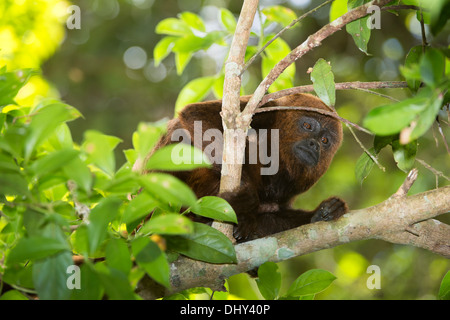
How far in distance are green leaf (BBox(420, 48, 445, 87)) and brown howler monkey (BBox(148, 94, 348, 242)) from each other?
6.09ft

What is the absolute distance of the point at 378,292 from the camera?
6.55 meters

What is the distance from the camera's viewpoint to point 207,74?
310 inches

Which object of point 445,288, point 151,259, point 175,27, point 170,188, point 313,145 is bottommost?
point 445,288

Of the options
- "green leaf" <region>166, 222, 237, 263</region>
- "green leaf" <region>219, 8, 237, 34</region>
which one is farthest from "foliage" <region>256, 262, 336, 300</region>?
"green leaf" <region>219, 8, 237, 34</region>

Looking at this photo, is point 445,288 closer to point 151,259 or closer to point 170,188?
point 151,259

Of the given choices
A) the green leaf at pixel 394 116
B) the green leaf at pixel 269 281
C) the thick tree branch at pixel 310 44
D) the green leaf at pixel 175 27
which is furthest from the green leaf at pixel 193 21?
the green leaf at pixel 394 116

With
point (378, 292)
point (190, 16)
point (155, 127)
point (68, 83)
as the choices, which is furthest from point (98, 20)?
point (155, 127)

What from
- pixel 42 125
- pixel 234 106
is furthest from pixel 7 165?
pixel 234 106

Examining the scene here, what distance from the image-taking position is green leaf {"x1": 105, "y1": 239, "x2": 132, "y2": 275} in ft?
5.61

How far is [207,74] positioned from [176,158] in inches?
250

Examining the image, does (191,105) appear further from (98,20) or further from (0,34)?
(98,20)

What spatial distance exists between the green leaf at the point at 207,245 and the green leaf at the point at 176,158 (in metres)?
0.57

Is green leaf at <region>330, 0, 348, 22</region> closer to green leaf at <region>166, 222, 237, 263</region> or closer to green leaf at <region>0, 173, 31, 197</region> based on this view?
green leaf at <region>166, 222, 237, 263</region>
